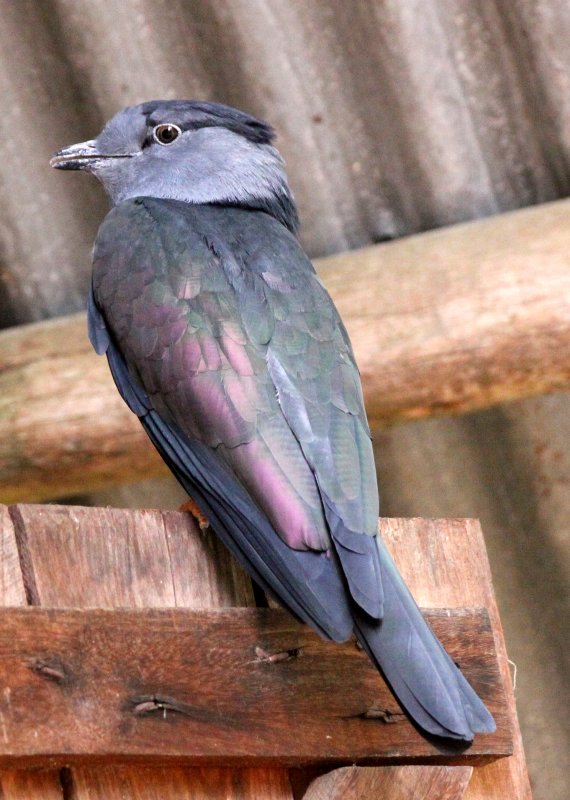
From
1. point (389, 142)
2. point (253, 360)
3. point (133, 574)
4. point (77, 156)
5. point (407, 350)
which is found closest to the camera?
point (133, 574)

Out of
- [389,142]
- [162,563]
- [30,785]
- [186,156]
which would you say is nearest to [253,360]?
[162,563]

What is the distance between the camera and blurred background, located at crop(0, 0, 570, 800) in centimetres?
364

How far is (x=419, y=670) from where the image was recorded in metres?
2.04

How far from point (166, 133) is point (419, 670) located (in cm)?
194

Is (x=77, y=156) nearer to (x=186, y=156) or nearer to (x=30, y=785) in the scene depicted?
(x=186, y=156)

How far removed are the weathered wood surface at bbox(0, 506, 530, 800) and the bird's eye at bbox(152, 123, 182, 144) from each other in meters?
1.41

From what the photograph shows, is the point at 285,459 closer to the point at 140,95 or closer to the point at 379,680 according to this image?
the point at 379,680

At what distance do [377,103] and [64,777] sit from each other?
230cm

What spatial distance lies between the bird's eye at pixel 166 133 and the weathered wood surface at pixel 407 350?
20.7 inches

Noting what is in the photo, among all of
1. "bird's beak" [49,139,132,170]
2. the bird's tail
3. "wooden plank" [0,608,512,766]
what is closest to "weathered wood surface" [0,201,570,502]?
"bird's beak" [49,139,132,170]

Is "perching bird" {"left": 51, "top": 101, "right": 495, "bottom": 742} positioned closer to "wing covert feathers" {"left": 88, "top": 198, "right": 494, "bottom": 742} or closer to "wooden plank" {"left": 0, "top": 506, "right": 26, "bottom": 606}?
"wing covert feathers" {"left": 88, "top": 198, "right": 494, "bottom": 742}

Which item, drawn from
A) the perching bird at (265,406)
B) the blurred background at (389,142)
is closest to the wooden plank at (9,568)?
the perching bird at (265,406)

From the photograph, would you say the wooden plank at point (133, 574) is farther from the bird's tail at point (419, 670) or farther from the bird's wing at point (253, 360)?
the bird's tail at point (419, 670)

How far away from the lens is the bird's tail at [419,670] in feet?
6.51
